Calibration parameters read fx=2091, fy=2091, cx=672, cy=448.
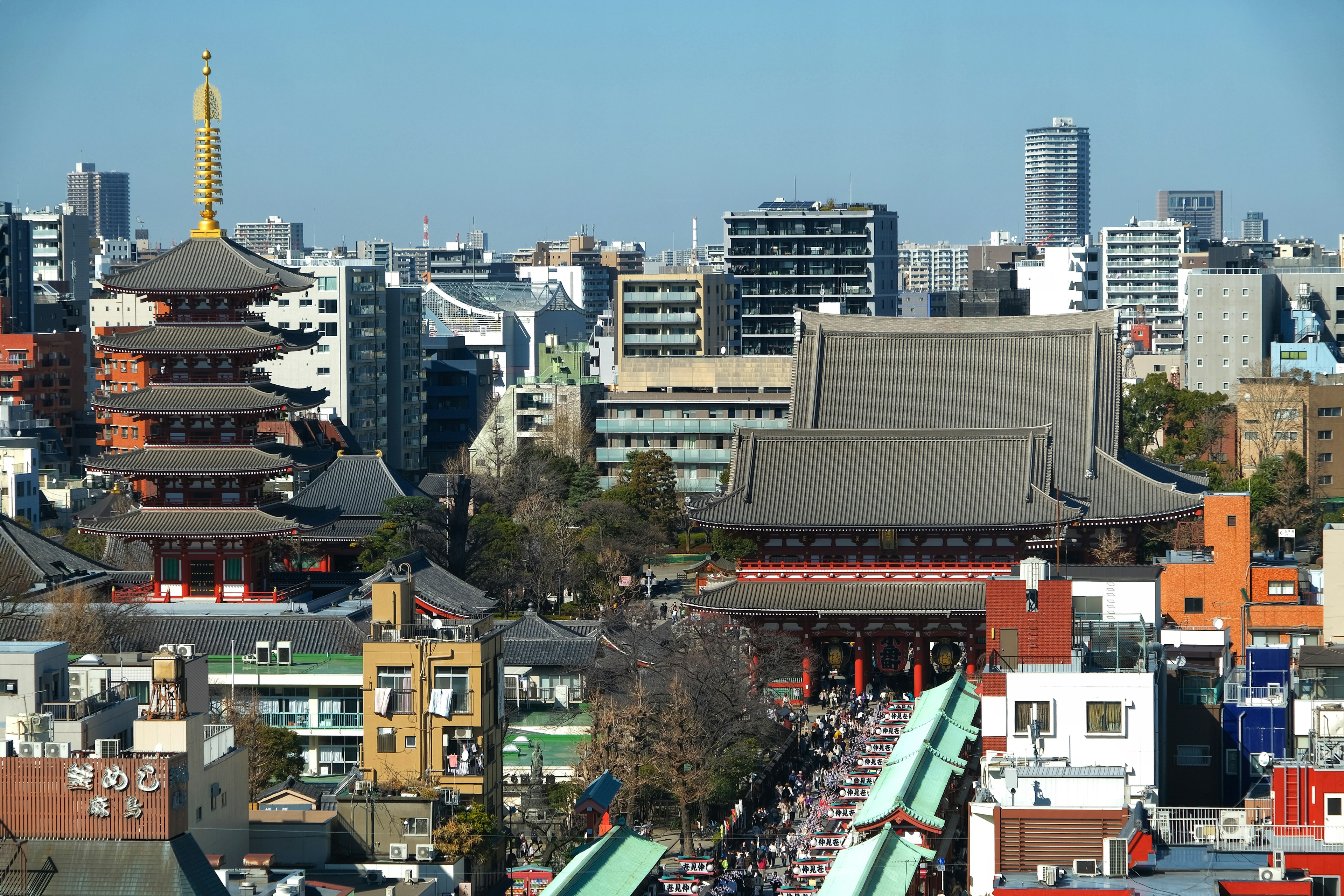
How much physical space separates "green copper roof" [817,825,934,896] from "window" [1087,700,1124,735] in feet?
11.1

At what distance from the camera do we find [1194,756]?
3609 centimetres

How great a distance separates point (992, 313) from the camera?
11175 cm

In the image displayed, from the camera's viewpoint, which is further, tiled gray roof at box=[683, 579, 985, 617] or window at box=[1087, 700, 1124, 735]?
tiled gray roof at box=[683, 579, 985, 617]

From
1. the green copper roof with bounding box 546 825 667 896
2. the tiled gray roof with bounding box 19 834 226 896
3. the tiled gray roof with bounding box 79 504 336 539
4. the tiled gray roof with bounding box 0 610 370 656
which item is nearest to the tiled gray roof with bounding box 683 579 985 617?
the tiled gray roof with bounding box 0 610 370 656

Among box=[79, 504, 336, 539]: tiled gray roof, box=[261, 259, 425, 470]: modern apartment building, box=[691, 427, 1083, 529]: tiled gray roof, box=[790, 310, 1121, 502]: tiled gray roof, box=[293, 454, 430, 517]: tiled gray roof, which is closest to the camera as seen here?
box=[691, 427, 1083, 529]: tiled gray roof

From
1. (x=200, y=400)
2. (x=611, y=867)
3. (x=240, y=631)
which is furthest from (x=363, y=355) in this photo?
(x=611, y=867)

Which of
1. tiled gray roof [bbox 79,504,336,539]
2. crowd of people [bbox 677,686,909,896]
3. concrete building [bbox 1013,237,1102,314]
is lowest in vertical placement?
crowd of people [bbox 677,686,909,896]

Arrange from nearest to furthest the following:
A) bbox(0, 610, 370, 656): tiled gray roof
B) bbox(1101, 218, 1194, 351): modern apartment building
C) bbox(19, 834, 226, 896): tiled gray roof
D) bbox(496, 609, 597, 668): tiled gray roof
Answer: bbox(19, 834, 226, 896): tiled gray roof, bbox(496, 609, 597, 668): tiled gray roof, bbox(0, 610, 370, 656): tiled gray roof, bbox(1101, 218, 1194, 351): modern apartment building

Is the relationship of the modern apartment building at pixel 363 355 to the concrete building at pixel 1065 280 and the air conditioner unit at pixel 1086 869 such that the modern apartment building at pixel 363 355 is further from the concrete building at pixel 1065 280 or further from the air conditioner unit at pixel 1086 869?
the air conditioner unit at pixel 1086 869

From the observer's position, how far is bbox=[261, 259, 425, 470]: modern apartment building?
103 metres

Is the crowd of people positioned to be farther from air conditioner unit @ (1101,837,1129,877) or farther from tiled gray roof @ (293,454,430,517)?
tiled gray roof @ (293,454,430,517)

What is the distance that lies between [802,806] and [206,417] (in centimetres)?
2477

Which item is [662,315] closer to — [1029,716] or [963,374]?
[963,374]

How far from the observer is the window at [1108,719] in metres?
33.8
